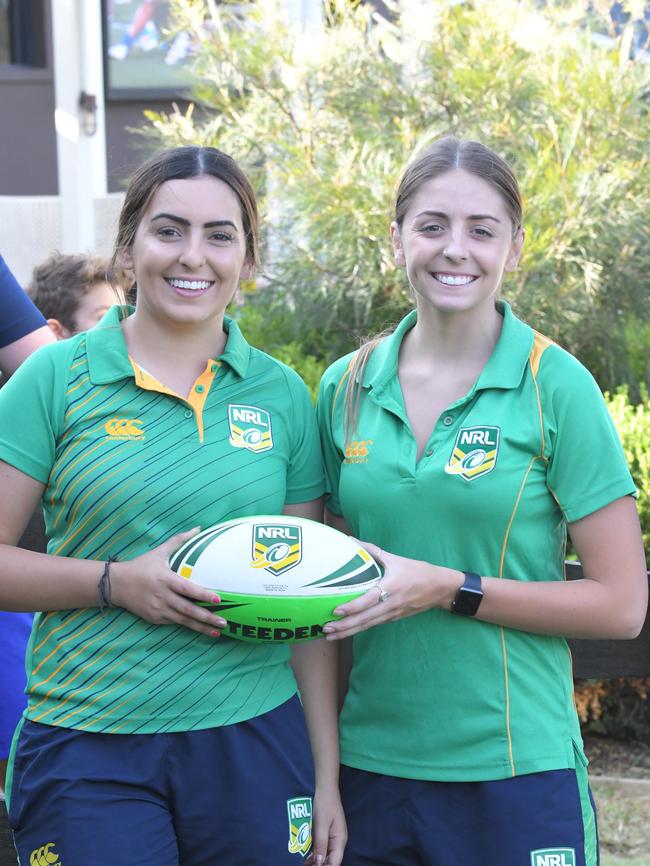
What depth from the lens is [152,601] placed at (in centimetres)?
226

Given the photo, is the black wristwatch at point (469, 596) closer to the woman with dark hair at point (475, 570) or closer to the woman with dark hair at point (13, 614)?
the woman with dark hair at point (475, 570)

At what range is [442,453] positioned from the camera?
94.7 inches

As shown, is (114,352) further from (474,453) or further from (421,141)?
(421,141)

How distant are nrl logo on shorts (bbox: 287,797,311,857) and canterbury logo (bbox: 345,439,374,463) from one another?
712 mm

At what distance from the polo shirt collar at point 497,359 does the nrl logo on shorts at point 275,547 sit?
16.8 inches

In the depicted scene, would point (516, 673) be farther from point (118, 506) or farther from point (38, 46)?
point (38, 46)

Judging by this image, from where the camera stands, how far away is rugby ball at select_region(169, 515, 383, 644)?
2277mm

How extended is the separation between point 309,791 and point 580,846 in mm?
561

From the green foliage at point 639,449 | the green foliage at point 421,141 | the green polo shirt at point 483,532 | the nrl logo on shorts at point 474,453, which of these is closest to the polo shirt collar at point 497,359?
the green polo shirt at point 483,532

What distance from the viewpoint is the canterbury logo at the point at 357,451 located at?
8.21 ft

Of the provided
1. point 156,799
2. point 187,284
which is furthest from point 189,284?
point 156,799

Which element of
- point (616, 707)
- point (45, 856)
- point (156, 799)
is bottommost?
point (616, 707)

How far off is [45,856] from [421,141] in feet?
12.8

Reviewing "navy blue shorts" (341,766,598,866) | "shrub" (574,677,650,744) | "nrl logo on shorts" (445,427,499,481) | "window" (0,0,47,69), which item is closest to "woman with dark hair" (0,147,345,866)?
"navy blue shorts" (341,766,598,866)
